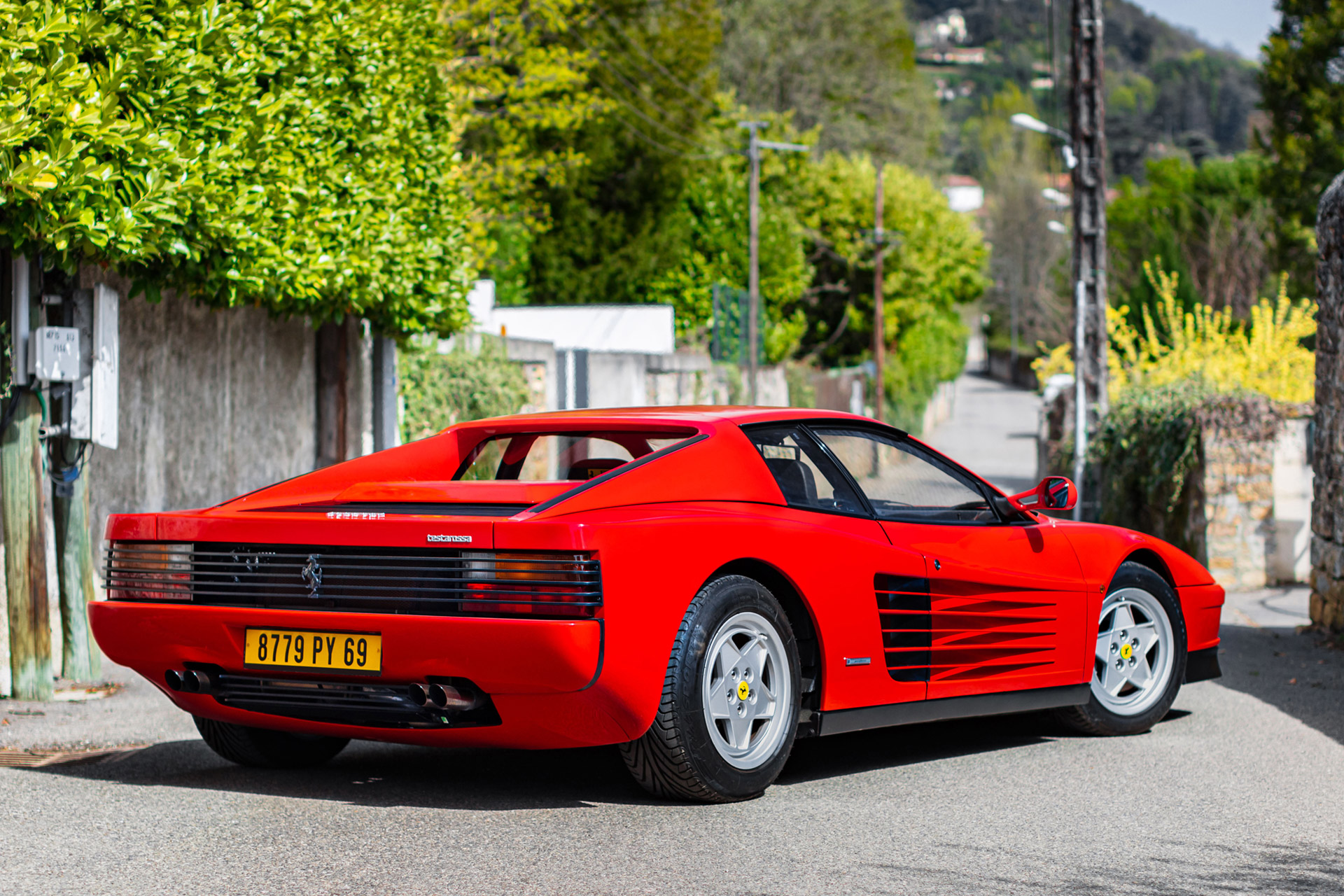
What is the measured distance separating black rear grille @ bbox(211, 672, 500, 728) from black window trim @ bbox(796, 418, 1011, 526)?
1.68m

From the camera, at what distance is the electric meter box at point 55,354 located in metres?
7.88

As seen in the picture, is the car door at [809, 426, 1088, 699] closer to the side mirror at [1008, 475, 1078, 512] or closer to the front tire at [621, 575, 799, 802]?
the side mirror at [1008, 475, 1078, 512]

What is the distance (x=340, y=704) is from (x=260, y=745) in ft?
3.33

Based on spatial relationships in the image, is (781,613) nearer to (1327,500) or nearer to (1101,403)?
(1327,500)

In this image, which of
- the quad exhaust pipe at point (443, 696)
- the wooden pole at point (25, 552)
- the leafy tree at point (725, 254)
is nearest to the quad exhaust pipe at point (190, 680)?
the quad exhaust pipe at point (443, 696)

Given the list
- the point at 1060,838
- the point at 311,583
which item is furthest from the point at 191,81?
the point at 1060,838

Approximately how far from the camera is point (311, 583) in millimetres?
5184

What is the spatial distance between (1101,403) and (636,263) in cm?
2612

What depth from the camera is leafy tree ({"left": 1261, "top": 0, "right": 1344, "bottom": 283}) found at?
38312 millimetres

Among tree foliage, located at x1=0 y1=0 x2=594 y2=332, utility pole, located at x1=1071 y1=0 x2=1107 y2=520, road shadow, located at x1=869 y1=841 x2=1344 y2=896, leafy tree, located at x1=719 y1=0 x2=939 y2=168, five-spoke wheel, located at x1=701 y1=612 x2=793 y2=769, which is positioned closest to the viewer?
road shadow, located at x1=869 y1=841 x2=1344 y2=896

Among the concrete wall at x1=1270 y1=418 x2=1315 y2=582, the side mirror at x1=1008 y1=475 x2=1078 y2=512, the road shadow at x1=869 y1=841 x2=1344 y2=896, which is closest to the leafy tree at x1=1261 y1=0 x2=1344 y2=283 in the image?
the concrete wall at x1=1270 y1=418 x2=1315 y2=582

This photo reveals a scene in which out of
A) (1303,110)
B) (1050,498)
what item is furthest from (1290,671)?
(1303,110)

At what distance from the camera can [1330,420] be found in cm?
1062

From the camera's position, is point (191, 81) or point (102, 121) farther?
point (191, 81)
